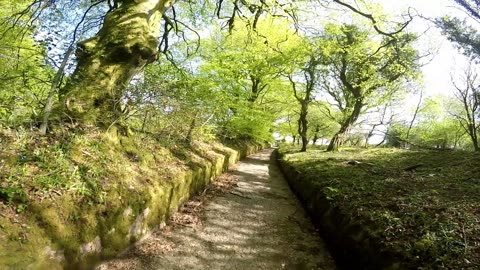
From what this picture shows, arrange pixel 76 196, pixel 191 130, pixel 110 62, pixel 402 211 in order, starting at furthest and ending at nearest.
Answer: pixel 191 130 < pixel 110 62 < pixel 402 211 < pixel 76 196

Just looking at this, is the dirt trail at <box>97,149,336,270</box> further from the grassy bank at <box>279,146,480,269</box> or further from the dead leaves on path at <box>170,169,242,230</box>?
the grassy bank at <box>279,146,480,269</box>

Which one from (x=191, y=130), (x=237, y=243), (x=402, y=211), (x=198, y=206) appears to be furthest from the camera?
(x=191, y=130)

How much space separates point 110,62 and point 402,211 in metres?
5.51

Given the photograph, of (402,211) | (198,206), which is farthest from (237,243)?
(402,211)

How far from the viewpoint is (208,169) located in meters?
8.69

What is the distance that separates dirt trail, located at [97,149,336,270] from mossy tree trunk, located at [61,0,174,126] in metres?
2.40

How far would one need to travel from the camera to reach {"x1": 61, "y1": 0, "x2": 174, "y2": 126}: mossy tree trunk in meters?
5.10

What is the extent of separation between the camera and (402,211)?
469 cm

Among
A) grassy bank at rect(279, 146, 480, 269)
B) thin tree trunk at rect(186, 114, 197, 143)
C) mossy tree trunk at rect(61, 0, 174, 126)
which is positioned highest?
mossy tree trunk at rect(61, 0, 174, 126)

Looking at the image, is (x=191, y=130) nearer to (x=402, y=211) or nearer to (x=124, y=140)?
(x=124, y=140)

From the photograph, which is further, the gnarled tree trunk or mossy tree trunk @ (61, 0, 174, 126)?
the gnarled tree trunk

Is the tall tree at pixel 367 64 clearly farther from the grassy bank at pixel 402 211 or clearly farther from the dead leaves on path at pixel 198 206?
the dead leaves on path at pixel 198 206

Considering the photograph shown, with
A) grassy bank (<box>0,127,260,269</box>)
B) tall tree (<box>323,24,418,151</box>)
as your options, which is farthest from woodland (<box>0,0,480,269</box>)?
tall tree (<box>323,24,418,151</box>)

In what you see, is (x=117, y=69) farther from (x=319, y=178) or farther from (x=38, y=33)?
(x=319, y=178)
